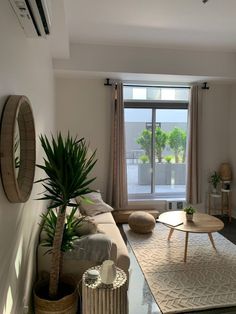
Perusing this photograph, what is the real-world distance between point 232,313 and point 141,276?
95 cm

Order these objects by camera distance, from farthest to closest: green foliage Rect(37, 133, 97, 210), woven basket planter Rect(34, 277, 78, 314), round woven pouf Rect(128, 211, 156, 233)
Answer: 1. round woven pouf Rect(128, 211, 156, 233)
2. woven basket planter Rect(34, 277, 78, 314)
3. green foliage Rect(37, 133, 97, 210)

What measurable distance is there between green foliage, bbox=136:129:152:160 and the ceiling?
1584 millimetres

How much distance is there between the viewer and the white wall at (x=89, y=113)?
4680 mm

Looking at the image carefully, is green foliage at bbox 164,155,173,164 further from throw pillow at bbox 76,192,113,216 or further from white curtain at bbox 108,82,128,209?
throw pillow at bbox 76,192,113,216

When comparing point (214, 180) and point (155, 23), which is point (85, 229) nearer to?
point (155, 23)

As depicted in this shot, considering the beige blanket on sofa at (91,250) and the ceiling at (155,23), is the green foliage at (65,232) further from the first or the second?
the ceiling at (155,23)

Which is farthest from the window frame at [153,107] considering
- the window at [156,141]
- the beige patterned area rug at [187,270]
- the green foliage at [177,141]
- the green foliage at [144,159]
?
the beige patterned area rug at [187,270]

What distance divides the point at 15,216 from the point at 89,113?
10.8 feet

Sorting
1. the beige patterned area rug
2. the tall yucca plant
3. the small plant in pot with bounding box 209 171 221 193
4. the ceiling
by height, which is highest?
the ceiling

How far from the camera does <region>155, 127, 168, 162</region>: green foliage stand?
5.16 m

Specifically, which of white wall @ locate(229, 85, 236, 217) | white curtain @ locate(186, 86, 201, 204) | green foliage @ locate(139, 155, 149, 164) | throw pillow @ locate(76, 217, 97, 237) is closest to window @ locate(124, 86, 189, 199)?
green foliage @ locate(139, 155, 149, 164)

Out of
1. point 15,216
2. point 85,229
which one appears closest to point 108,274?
point 85,229

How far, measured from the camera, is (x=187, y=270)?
3049 millimetres

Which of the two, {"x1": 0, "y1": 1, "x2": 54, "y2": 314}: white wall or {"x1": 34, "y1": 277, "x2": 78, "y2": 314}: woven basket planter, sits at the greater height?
{"x1": 0, "y1": 1, "x2": 54, "y2": 314}: white wall
